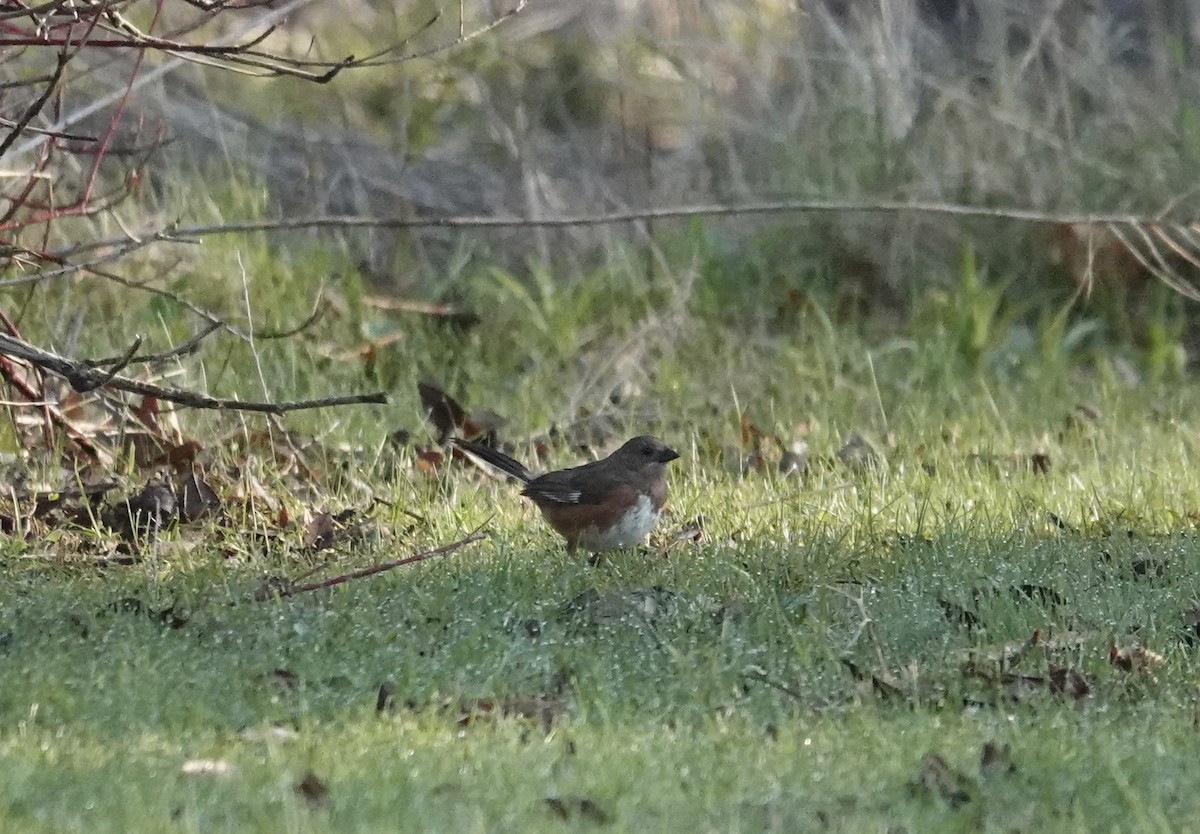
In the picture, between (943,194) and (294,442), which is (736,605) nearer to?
(294,442)

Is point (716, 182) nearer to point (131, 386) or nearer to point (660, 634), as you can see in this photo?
point (131, 386)

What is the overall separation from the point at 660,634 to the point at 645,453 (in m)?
1.65

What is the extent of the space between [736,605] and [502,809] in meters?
1.62

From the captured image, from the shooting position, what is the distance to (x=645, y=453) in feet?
20.5

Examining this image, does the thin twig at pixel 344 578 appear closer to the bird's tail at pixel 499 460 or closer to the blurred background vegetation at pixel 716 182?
the bird's tail at pixel 499 460

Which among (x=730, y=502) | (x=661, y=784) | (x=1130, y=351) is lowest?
(x=1130, y=351)

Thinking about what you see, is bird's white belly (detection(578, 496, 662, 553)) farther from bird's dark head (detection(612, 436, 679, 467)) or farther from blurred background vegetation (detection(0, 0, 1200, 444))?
blurred background vegetation (detection(0, 0, 1200, 444))

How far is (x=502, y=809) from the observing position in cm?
342

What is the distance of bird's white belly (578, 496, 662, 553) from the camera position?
18.8 feet

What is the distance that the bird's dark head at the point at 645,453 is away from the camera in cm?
618

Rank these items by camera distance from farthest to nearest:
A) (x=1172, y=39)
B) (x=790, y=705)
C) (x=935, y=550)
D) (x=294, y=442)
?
(x=1172, y=39), (x=294, y=442), (x=935, y=550), (x=790, y=705)

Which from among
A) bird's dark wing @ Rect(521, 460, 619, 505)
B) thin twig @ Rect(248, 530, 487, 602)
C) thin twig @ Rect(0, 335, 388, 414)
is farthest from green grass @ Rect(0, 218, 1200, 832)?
thin twig @ Rect(0, 335, 388, 414)

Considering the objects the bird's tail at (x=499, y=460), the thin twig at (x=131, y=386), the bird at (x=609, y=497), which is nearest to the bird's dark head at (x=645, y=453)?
the bird at (x=609, y=497)

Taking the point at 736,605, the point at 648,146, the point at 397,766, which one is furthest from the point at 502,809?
the point at 648,146
